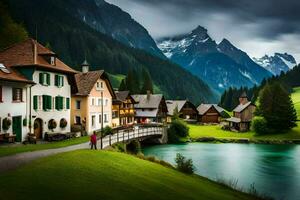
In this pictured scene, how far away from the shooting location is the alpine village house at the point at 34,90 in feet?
146

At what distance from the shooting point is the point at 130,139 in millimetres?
63219

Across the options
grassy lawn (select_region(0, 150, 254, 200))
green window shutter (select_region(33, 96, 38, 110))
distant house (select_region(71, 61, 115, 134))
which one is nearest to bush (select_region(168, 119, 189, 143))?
distant house (select_region(71, 61, 115, 134))

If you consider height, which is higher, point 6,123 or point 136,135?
point 6,123

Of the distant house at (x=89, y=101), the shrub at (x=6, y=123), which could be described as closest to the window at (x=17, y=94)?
the shrub at (x=6, y=123)

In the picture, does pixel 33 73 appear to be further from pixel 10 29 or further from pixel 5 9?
pixel 5 9

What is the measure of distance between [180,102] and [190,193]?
12588 cm

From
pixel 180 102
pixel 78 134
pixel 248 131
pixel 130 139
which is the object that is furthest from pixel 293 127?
pixel 78 134

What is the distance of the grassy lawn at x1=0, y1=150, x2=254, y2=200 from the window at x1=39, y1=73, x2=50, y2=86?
21.9 metres

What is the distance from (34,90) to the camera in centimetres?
4878

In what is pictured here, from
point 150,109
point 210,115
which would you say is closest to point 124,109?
point 150,109

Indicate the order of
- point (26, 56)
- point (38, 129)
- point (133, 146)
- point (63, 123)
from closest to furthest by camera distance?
point (26, 56) → point (38, 129) → point (63, 123) → point (133, 146)

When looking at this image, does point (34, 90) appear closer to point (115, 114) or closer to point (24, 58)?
point (24, 58)

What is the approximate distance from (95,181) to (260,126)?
9023cm

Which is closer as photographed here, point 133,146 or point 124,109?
point 133,146
